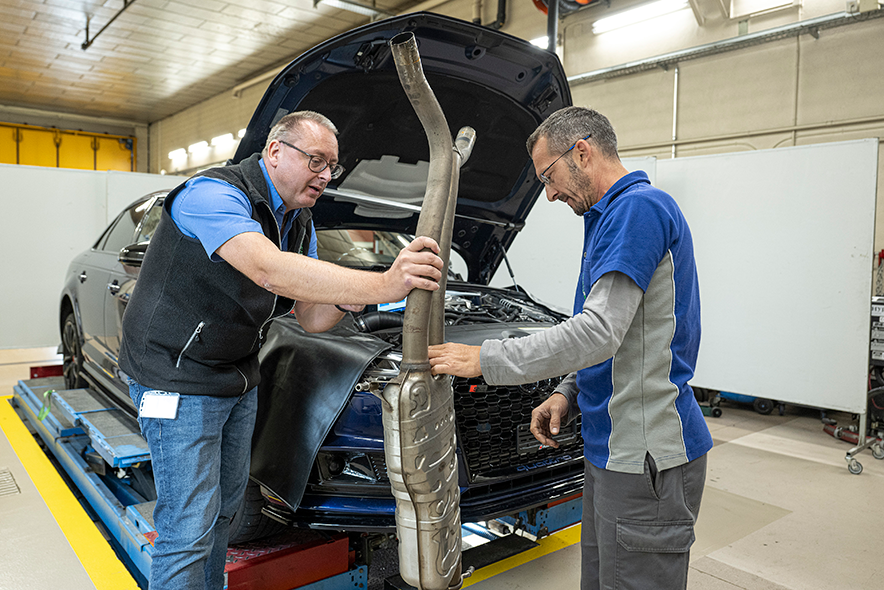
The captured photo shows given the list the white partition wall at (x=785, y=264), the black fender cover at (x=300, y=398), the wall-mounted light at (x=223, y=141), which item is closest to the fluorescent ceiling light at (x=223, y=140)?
the wall-mounted light at (x=223, y=141)

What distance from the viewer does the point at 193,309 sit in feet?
5.48

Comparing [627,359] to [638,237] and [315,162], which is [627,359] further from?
[315,162]

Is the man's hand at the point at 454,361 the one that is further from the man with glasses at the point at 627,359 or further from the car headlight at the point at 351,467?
the car headlight at the point at 351,467

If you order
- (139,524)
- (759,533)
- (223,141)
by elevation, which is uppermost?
(223,141)

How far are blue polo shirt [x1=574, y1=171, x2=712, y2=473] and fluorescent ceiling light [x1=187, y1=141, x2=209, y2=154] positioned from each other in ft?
50.4

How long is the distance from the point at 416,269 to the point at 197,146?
15793 mm

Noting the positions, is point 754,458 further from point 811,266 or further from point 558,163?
point 558,163

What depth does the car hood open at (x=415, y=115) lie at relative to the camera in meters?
2.08

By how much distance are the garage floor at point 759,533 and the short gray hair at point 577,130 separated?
1832 mm

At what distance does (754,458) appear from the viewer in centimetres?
446

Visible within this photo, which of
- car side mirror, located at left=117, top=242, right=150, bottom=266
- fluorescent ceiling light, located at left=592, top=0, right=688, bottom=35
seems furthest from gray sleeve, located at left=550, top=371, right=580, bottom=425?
fluorescent ceiling light, located at left=592, top=0, right=688, bottom=35

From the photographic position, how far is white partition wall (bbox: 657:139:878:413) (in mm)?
4621

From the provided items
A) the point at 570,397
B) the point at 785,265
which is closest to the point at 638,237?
the point at 570,397

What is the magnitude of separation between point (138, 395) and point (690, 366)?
60.7 inches
